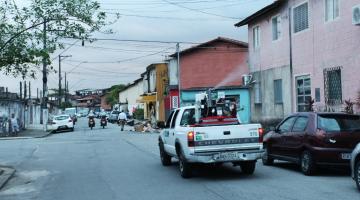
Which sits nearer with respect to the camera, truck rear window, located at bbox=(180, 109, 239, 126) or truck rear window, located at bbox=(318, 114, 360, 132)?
truck rear window, located at bbox=(318, 114, 360, 132)

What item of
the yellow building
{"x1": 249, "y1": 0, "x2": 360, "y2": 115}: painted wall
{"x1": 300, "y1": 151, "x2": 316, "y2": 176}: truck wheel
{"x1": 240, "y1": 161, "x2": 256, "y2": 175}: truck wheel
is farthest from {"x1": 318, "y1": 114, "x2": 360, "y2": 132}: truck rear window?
the yellow building

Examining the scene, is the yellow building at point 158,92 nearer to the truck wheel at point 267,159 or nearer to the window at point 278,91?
the window at point 278,91

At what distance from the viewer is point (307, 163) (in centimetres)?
1288

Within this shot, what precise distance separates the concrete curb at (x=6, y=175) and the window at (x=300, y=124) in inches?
275

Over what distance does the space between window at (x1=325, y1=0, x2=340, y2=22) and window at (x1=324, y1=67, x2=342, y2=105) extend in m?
1.84

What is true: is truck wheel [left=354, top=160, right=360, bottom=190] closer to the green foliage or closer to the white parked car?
the white parked car

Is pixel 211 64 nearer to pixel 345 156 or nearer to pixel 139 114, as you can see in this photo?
pixel 139 114

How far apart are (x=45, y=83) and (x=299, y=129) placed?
3671 centimetres

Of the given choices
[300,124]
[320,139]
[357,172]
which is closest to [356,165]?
[357,172]

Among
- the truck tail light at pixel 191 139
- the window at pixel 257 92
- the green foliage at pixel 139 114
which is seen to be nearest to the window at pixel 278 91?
the window at pixel 257 92

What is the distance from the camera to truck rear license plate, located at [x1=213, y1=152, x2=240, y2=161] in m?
12.5

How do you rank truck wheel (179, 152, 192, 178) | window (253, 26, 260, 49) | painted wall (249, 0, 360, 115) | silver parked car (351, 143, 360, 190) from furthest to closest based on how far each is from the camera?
1. window (253, 26, 260, 49)
2. painted wall (249, 0, 360, 115)
3. truck wheel (179, 152, 192, 178)
4. silver parked car (351, 143, 360, 190)

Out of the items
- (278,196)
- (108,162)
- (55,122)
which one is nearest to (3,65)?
(108,162)

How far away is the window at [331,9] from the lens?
1991 cm
